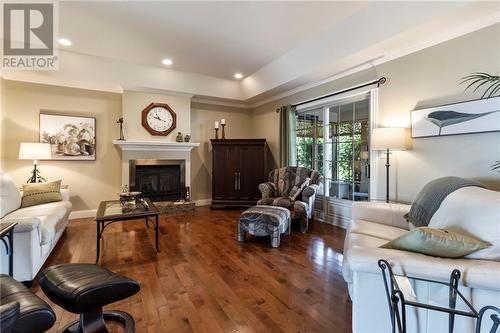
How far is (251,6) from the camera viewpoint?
2.80 metres

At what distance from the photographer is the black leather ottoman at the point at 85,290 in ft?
4.31

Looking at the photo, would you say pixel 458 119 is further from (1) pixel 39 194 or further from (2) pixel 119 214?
(1) pixel 39 194

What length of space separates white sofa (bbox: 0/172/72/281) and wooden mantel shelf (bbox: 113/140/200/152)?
6.07 ft

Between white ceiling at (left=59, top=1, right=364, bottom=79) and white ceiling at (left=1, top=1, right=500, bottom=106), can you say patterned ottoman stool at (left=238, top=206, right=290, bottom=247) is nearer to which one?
white ceiling at (left=1, top=1, right=500, bottom=106)

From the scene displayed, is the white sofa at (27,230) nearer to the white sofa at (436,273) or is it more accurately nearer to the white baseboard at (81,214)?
the white baseboard at (81,214)

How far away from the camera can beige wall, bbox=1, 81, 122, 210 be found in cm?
400

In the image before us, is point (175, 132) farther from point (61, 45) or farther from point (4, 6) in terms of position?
point (4, 6)

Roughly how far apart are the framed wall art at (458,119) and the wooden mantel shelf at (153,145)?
4087 mm

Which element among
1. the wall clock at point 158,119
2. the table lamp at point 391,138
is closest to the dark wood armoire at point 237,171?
the wall clock at point 158,119

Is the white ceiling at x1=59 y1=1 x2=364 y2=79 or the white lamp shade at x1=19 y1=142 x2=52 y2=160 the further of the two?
the white lamp shade at x1=19 y1=142 x2=52 y2=160

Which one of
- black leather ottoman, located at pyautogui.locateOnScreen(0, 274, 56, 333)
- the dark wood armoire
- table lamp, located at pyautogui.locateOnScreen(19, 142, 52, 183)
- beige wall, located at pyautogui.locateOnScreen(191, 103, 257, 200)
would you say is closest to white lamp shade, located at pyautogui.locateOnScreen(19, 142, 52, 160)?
table lamp, located at pyautogui.locateOnScreen(19, 142, 52, 183)

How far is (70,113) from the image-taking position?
4402 mm

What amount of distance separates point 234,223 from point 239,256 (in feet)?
4.62

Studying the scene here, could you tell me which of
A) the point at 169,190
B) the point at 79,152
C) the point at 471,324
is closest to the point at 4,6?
the point at 79,152
